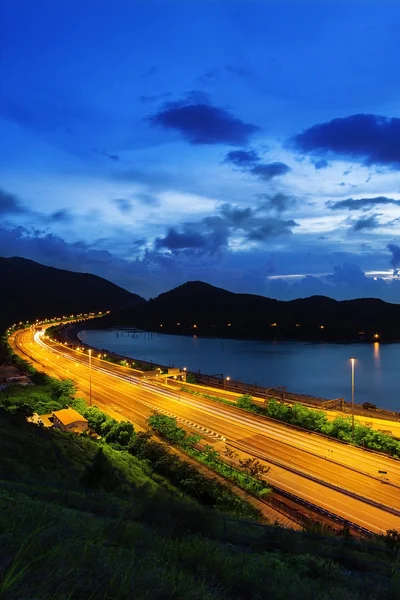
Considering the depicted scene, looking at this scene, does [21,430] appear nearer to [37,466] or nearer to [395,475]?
[37,466]

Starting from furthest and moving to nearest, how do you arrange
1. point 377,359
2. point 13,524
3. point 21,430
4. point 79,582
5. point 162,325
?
1. point 162,325
2. point 377,359
3. point 21,430
4. point 13,524
5. point 79,582

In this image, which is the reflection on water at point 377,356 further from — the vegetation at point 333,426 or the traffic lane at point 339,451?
the traffic lane at point 339,451

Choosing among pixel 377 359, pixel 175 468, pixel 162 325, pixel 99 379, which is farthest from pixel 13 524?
pixel 162 325

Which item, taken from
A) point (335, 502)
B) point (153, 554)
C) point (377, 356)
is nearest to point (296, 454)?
point (335, 502)

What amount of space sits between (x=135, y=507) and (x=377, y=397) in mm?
54427

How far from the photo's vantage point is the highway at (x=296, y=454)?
16672 millimetres

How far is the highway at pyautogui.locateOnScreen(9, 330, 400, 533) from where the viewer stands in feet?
54.7

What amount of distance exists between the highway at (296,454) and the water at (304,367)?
92.6 ft

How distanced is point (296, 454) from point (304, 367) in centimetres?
5992

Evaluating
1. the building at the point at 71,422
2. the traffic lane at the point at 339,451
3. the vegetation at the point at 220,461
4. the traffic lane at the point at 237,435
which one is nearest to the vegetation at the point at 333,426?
the traffic lane at the point at 339,451

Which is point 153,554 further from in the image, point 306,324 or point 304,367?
point 306,324

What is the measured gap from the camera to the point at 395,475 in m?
19.7

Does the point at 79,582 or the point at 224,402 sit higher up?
the point at 79,582

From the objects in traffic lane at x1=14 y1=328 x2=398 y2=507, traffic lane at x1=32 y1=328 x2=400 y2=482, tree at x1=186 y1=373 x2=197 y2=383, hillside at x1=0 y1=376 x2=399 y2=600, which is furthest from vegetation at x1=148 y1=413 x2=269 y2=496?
tree at x1=186 y1=373 x2=197 y2=383
